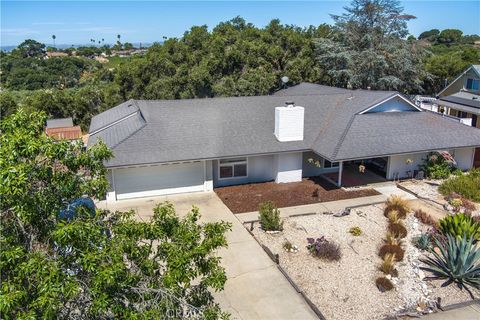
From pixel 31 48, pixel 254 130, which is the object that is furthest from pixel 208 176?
pixel 31 48

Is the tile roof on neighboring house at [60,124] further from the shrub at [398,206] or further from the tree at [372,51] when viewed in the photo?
the shrub at [398,206]

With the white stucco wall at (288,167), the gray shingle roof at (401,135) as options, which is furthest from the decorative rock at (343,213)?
the white stucco wall at (288,167)

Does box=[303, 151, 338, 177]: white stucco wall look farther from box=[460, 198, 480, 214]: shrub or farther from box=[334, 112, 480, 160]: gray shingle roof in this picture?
box=[460, 198, 480, 214]: shrub

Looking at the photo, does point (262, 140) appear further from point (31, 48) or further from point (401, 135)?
point (31, 48)

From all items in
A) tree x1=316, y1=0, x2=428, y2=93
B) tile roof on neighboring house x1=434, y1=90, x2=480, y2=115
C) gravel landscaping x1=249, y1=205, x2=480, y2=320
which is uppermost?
tree x1=316, y1=0, x2=428, y2=93

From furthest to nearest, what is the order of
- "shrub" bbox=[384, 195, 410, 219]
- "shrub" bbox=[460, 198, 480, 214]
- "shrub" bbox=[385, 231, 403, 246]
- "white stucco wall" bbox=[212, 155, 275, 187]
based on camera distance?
1. "white stucco wall" bbox=[212, 155, 275, 187]
2. "shrub" bbox=[460, 198, 480, 214]
3. "shrub" bbox=[384, 195, 410, 219]
4. "shrub" bbox=[385, 231, 403, 246]

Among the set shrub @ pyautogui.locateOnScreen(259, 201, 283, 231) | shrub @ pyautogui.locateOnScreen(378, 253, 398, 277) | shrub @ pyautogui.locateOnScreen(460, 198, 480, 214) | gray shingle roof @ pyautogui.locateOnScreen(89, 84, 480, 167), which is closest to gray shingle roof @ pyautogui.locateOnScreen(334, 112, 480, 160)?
gray shingle roof @ pyautogui.locateOnScreen(89, 84, 480, 167)
